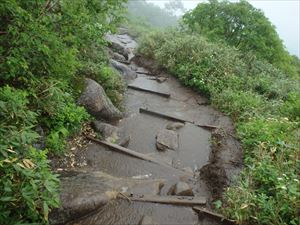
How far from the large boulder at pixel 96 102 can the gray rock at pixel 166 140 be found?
4.23 feet

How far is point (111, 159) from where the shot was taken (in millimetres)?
5797

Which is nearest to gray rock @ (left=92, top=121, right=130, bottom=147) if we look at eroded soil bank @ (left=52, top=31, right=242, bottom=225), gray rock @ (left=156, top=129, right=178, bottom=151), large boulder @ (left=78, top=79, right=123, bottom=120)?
eroded soil bank @ (left=52, top=31, right=242, bottom=225)

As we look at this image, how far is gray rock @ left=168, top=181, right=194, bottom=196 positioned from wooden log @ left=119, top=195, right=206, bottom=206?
0.08 m

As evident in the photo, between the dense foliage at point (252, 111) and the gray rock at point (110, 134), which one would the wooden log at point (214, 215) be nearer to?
the dense foliage at point (252, 111)

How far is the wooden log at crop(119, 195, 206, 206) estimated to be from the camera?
4.70m

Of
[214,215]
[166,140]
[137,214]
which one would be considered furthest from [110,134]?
[214,215]

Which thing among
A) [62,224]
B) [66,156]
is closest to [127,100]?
[66,156]

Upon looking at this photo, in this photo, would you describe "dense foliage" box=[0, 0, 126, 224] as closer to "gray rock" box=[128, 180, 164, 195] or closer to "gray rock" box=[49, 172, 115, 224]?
"gray rock" box=[49, 172, 115, 224]

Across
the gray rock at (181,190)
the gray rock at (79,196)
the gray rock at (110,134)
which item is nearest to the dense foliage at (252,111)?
the gray rock at (181,190)

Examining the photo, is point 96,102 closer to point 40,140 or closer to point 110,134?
point 110,134

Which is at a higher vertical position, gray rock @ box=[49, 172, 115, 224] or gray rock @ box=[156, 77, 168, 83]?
gray rock @ box=[156, 77, 168, 83]

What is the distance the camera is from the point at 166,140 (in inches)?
269

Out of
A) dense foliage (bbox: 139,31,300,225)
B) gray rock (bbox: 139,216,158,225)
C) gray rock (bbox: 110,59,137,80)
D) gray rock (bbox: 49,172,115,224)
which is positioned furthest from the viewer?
gray rock (bbox: 110,59,137,80)

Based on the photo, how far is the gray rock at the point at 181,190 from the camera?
4953 mm
